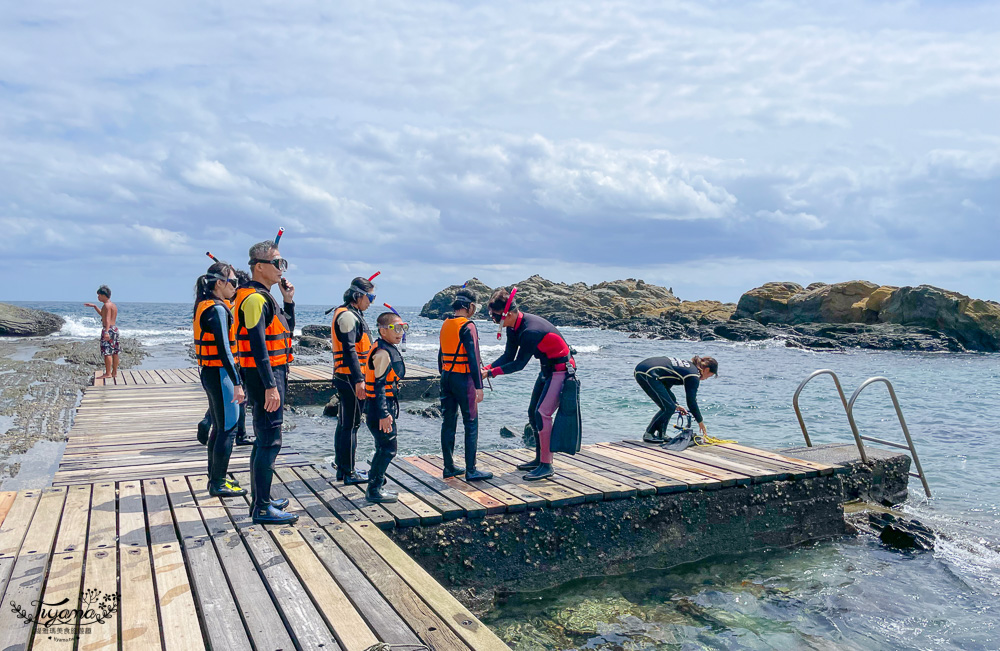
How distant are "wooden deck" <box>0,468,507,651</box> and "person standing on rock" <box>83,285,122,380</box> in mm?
8382

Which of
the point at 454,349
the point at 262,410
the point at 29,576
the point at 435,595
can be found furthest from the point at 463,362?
the point at 29,576

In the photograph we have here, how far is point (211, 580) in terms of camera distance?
4234mm

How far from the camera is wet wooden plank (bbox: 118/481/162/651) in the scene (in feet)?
11.6

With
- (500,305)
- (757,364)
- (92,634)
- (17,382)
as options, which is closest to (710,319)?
(757,364)

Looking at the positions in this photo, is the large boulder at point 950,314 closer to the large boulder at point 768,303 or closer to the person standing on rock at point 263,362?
the large boulder at point 768,303

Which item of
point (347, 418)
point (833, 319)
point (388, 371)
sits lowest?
point (347, 418)

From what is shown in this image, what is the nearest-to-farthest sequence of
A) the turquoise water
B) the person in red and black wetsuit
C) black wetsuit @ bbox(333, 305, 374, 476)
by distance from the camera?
the turquoise water < black wetsuit @ bbox(333, 305, 374, 476) < the person in red and black wetsuit

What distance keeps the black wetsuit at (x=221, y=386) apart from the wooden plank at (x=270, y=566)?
43 centimetres

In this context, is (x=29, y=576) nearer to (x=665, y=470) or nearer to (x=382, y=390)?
(x=382, y=390)

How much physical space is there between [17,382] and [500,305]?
17.1 metres

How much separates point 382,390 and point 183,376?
40.9 feet

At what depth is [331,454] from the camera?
11812mm

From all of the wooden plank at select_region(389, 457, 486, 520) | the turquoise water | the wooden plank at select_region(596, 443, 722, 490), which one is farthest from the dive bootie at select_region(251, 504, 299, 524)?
the wooden plank at select_region(596, 443, 722, 490)

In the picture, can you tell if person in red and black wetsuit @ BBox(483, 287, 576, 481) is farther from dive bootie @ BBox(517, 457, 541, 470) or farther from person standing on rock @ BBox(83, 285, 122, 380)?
person standing on rock @ BBox(83, 285, 122, 380)
